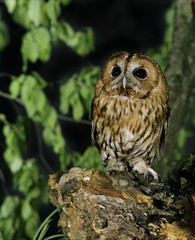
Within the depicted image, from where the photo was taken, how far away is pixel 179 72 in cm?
313

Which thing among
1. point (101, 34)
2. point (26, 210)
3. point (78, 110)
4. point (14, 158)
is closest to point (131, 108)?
point (78, 110)

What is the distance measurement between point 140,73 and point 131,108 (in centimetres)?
14

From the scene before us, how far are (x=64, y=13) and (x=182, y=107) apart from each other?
178cm

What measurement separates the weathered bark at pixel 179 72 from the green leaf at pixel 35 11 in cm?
63

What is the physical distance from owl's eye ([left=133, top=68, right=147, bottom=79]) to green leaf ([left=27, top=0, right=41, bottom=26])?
1.90ft

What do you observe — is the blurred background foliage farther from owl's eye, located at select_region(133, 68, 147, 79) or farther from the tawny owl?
owl's eye, located at select_region(133, 68, 147, 79)

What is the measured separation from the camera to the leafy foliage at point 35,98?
302 cm

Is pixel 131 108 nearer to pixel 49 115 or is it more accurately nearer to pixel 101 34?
pixel 49 115

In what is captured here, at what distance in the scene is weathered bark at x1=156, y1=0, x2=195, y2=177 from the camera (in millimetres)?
3114

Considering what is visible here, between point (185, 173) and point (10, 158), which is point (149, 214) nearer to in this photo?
point (185, 173)

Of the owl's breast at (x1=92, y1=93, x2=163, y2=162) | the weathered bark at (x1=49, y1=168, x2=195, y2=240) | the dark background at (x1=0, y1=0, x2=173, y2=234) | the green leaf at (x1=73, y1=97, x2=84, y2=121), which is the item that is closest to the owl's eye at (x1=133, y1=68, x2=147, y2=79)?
the owl's breast at (x1=92, y1=93, x2=163, y2=162)

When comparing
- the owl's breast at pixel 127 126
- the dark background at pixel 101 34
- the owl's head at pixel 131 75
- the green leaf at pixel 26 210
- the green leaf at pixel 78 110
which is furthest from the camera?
the dark background at pixel 101 34

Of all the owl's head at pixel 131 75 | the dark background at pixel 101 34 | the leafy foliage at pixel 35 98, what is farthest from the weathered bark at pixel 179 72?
the dark background at pixel 101 34

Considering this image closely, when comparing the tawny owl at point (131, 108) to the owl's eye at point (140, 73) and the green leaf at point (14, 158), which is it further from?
the green leaf at point (14, 158)
